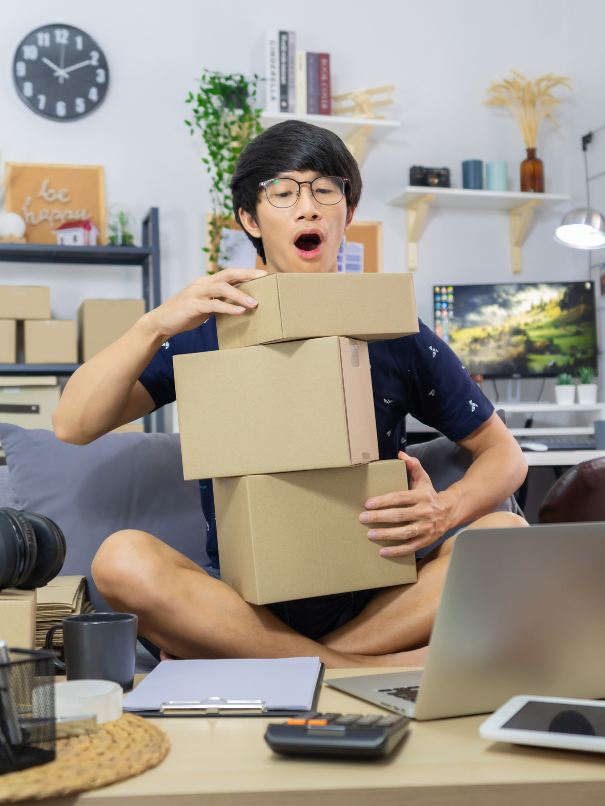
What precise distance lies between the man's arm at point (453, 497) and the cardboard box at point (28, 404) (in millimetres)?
1847

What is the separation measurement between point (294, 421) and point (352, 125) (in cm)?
269

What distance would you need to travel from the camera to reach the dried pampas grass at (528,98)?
11.8ft

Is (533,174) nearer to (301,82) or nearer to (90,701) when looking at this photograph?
(301,82)

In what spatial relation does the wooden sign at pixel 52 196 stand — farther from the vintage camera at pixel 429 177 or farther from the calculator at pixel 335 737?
Result: the calculator at pixel 335 737

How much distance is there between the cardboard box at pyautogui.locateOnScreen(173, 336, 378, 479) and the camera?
98 cm

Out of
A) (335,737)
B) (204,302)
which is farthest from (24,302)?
(335,737)

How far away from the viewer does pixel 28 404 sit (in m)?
2.84

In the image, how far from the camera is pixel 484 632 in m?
0.62

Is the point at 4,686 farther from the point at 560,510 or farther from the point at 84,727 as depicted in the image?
the point at 560,510

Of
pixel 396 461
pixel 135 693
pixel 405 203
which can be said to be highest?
pixel 405 203

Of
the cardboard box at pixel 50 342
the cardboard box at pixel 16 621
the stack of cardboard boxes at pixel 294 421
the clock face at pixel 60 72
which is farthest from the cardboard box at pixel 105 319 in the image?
the cardboard box at pixel 16 621

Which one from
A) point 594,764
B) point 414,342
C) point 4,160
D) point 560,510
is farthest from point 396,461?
point 4,160

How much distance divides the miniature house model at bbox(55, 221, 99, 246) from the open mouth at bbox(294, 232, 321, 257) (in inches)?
77.9

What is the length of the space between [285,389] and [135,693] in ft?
1.35
